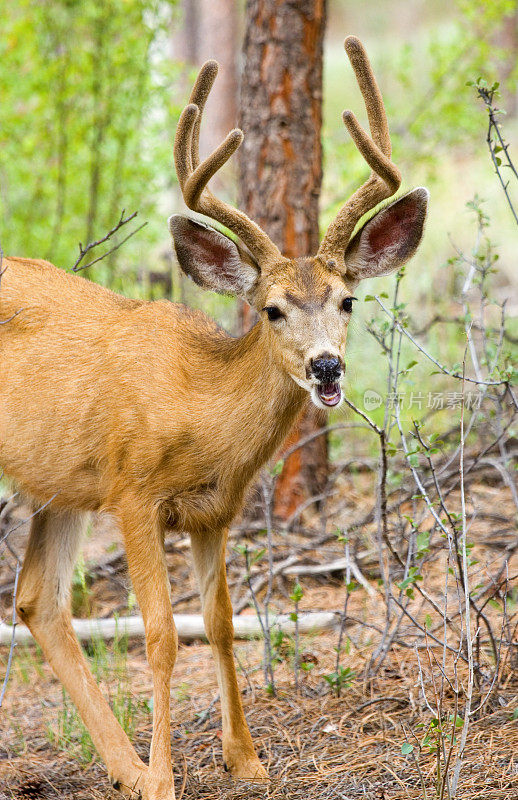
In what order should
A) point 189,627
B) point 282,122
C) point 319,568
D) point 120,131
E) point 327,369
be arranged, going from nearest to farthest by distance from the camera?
point 327,369, point 189,627, point 319,568, point 282,122, point 120,131

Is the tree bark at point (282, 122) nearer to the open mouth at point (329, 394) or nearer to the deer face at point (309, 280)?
the deer face at point (309, 280)

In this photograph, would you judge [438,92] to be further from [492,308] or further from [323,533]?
[323,533]

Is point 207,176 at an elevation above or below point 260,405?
above

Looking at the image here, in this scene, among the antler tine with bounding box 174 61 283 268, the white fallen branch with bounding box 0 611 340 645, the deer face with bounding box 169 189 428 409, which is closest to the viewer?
the deer face with bounding box 169 189 428 409

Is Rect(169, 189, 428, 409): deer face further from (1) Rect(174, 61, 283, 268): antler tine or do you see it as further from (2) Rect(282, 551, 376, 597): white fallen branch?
(2) Rect(282, 551, 376, 597): white fallen branch

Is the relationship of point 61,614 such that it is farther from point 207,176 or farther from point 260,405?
point 207,176

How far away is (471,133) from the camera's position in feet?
36.2

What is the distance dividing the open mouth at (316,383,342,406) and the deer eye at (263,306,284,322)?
1.55 ft

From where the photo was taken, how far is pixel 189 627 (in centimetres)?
591

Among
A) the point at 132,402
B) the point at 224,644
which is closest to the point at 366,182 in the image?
the point at 132,402

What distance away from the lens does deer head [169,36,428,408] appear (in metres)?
4.12

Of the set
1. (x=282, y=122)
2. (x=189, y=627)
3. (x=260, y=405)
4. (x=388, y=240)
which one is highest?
(x=282, y=122)

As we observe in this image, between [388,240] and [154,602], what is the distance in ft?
6.76

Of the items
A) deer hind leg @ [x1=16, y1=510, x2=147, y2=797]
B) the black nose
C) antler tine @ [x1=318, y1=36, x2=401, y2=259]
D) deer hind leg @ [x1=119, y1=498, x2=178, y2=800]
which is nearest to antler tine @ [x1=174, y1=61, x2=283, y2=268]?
antler tine @ [x1=318, y1=36, x2=401, y2=259]
